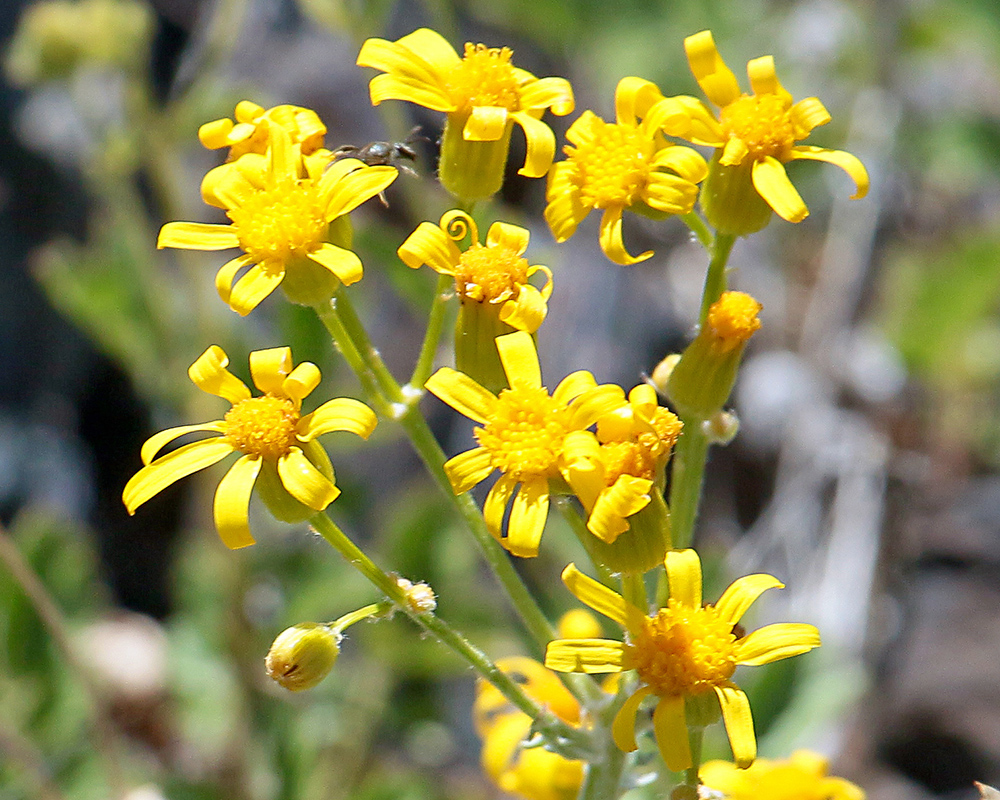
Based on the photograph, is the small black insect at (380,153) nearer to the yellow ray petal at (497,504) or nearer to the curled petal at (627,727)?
the yellow ray petal at (497,504)

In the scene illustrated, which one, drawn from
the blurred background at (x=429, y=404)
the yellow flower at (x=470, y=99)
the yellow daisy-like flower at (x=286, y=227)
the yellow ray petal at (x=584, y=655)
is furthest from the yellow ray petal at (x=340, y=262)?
the blurred background at (x=429, y=404)

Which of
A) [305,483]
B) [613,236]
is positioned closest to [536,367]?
[613,236]

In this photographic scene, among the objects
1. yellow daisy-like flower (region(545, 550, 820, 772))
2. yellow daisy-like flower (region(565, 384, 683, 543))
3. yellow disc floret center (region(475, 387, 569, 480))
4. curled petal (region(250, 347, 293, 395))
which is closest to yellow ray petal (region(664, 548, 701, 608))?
yellow daisy-like flower (region(545, 550, 820, 772))

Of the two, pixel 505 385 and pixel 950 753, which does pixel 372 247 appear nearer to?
pixel 505 385

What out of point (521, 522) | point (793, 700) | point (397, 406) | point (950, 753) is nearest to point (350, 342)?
point (397, 406)

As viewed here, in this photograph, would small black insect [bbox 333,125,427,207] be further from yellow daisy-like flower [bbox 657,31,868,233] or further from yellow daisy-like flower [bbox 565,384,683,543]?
yellow daisy-like flower [bbox 565,384,683,543]

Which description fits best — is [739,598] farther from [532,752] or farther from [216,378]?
[216,378]

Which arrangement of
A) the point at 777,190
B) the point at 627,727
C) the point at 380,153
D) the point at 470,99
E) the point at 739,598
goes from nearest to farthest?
the point at 627,727 < the point at 739,598 < the point at 777,190 < the point at 470,99 < the point at 380,153
